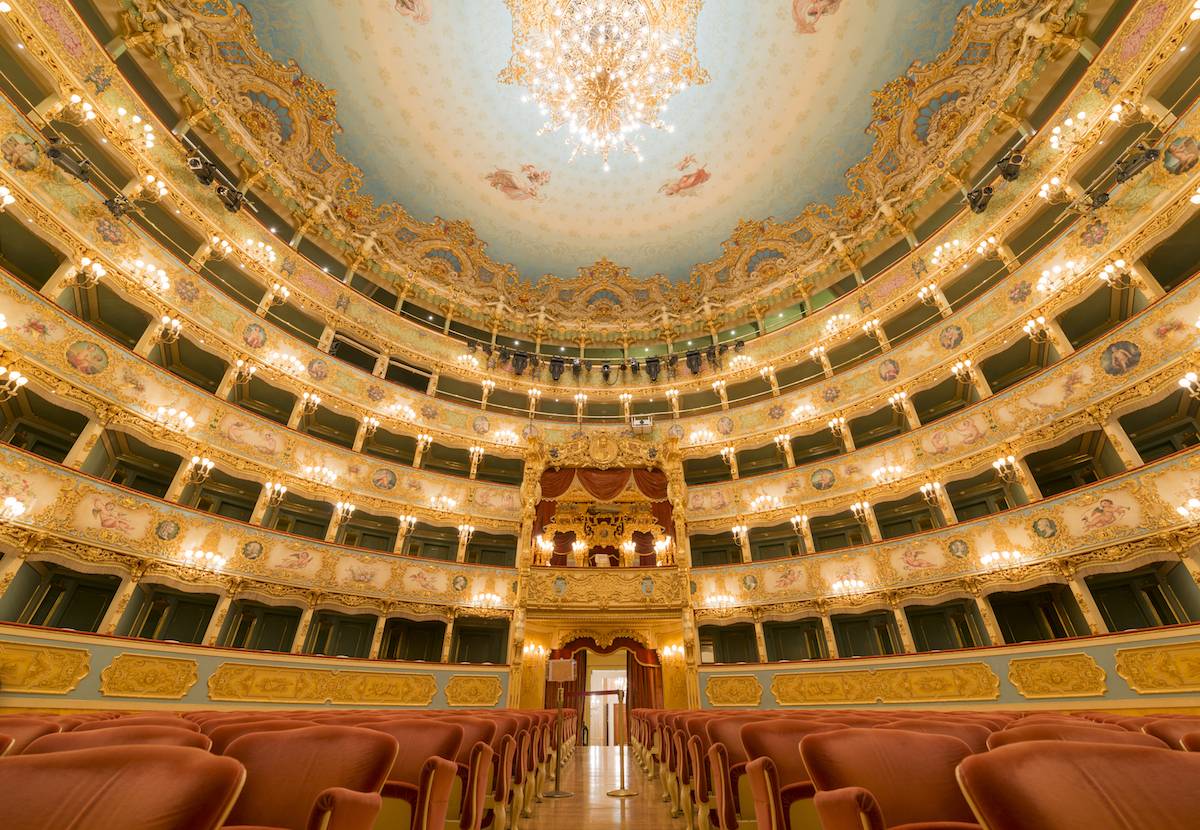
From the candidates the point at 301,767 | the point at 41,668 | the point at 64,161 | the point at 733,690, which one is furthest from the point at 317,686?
the point at 64,161

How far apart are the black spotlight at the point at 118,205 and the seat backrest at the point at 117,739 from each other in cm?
1350

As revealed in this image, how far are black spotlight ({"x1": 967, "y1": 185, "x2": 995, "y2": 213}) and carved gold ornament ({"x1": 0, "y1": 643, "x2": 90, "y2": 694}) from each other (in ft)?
73.2

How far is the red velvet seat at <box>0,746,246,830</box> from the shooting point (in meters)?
1.19

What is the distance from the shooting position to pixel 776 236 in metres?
19.8

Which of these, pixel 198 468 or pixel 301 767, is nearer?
pixel 301 767

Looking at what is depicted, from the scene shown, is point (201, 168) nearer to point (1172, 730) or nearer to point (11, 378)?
point (11, 378)

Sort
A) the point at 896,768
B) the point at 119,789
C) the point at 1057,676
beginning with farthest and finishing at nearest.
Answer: the point at 1057,676 → the point at 896,768 → the point at 119,789

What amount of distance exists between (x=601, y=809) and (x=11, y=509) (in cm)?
1116

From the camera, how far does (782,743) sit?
3.10 m

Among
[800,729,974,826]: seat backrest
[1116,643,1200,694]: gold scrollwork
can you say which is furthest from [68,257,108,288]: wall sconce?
[1116,643,1200,694]: gold scrollwork

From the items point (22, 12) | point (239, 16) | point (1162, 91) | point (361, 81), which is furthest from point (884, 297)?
point (22, 12)

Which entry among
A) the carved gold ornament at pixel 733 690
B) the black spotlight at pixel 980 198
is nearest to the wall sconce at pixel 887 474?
the carved gold ornament at pixel 733 690

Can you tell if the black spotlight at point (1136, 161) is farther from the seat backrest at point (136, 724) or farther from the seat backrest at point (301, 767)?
the seat backrest at point (136, 724)

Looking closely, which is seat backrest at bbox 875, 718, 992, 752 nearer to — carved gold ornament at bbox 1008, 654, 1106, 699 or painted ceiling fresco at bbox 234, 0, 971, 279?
carved gold ornament at bbox 1008, 654, 1106, 699
